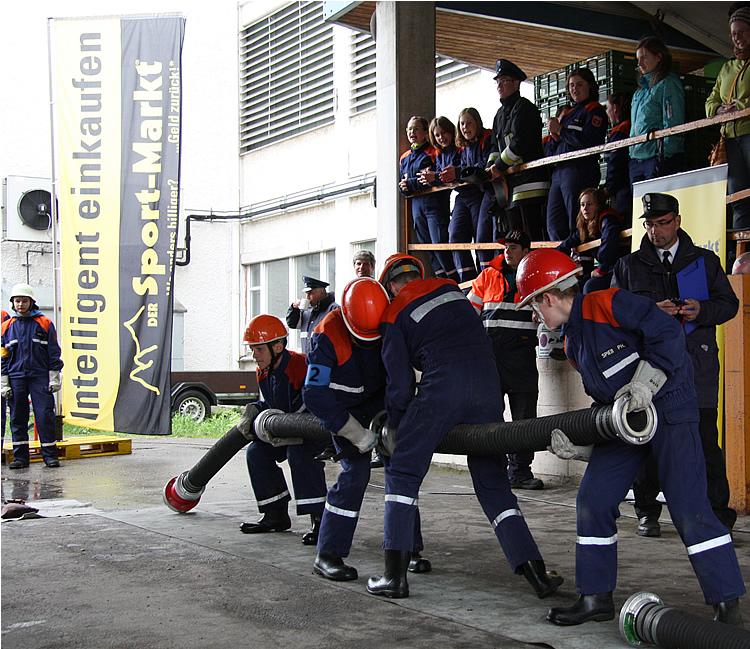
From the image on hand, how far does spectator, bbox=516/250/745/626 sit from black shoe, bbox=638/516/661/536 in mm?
1939

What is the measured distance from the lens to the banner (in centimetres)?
1032

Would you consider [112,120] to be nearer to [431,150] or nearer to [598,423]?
[431,150]

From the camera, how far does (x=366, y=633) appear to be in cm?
359

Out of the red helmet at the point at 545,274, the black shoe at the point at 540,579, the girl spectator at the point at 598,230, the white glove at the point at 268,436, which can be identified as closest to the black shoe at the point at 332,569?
the black shoe at the point at 540,579

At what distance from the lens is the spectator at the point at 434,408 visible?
13.7ft

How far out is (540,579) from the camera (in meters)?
4.09

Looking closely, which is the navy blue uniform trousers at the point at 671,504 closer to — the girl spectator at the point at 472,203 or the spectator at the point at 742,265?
the spectator at the point at 742,265

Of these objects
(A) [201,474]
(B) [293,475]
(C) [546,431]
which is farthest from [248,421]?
(C) [546,431]

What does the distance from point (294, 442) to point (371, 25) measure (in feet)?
19.5

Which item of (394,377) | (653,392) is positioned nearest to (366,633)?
(394,377)

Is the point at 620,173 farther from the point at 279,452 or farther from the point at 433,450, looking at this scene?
the point at 433,450

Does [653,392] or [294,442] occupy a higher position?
[653,392]

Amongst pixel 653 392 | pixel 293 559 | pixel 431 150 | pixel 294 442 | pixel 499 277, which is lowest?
pixel 293 559

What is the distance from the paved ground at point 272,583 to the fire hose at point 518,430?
0.73 meters
